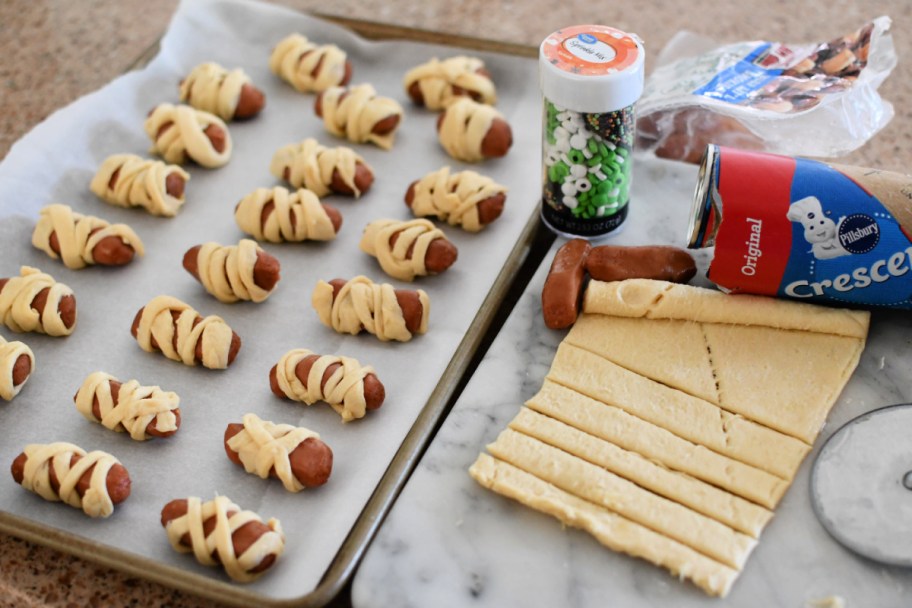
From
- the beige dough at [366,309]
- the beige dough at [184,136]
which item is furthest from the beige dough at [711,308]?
the beige dough at [184,136]

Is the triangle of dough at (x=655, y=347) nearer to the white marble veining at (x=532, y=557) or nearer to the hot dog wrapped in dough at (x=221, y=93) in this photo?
the white marble veining at (x=532, y=557)

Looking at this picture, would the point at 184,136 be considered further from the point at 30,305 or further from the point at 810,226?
the point at 810,226

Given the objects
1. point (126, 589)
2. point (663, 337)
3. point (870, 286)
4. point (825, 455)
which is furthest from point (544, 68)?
point (126, 589)

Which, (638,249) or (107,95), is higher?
(107,95)

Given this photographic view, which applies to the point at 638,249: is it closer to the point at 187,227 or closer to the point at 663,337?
the point at 663,337

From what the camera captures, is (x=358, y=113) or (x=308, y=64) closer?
(x=358, y=113)

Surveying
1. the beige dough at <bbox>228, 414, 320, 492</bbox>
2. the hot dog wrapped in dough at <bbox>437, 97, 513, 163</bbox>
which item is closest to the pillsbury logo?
the hot dog wrapped in dough at <bbox>437, 97, 513, 163</bbox>

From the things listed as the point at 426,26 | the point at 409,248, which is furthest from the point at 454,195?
the point at 426,26
